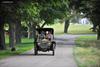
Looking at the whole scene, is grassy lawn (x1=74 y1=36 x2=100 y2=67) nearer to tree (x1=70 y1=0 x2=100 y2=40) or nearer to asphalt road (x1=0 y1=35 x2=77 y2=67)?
asphalt road (x1=0 y1=35 x2=77 y2=67)

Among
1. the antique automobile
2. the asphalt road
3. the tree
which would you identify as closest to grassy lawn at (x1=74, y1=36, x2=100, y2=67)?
the asphalt road

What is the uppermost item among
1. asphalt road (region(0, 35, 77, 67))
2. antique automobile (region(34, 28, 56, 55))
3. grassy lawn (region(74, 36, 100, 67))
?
antique automobile (region(34, 28, 56, 55))

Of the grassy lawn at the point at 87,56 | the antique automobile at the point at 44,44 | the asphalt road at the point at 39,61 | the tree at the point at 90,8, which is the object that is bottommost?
the asphalt road at the point at 39,61

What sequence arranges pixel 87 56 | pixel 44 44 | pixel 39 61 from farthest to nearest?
1. pixel 44 44
2. pixel 87 56
3. pixel 39 61

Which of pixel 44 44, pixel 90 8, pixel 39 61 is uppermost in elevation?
pixel 90 8

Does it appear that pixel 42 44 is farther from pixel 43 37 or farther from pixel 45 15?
pixel 45 15

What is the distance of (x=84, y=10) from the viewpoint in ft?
171

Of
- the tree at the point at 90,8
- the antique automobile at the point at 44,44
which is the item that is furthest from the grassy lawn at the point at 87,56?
the tree at the point at 90,8

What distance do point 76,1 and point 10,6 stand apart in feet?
81.1

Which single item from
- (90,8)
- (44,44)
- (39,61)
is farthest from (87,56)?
(90,8)

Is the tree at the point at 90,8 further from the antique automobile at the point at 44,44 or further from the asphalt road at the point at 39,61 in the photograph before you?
the asphalt road at the point at 39,61

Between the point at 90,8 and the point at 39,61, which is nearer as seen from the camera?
the point at 39,61

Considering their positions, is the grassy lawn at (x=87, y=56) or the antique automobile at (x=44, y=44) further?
the antique automobile at (x=44, y=44)

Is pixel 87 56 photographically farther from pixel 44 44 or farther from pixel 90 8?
pixel 90 8
